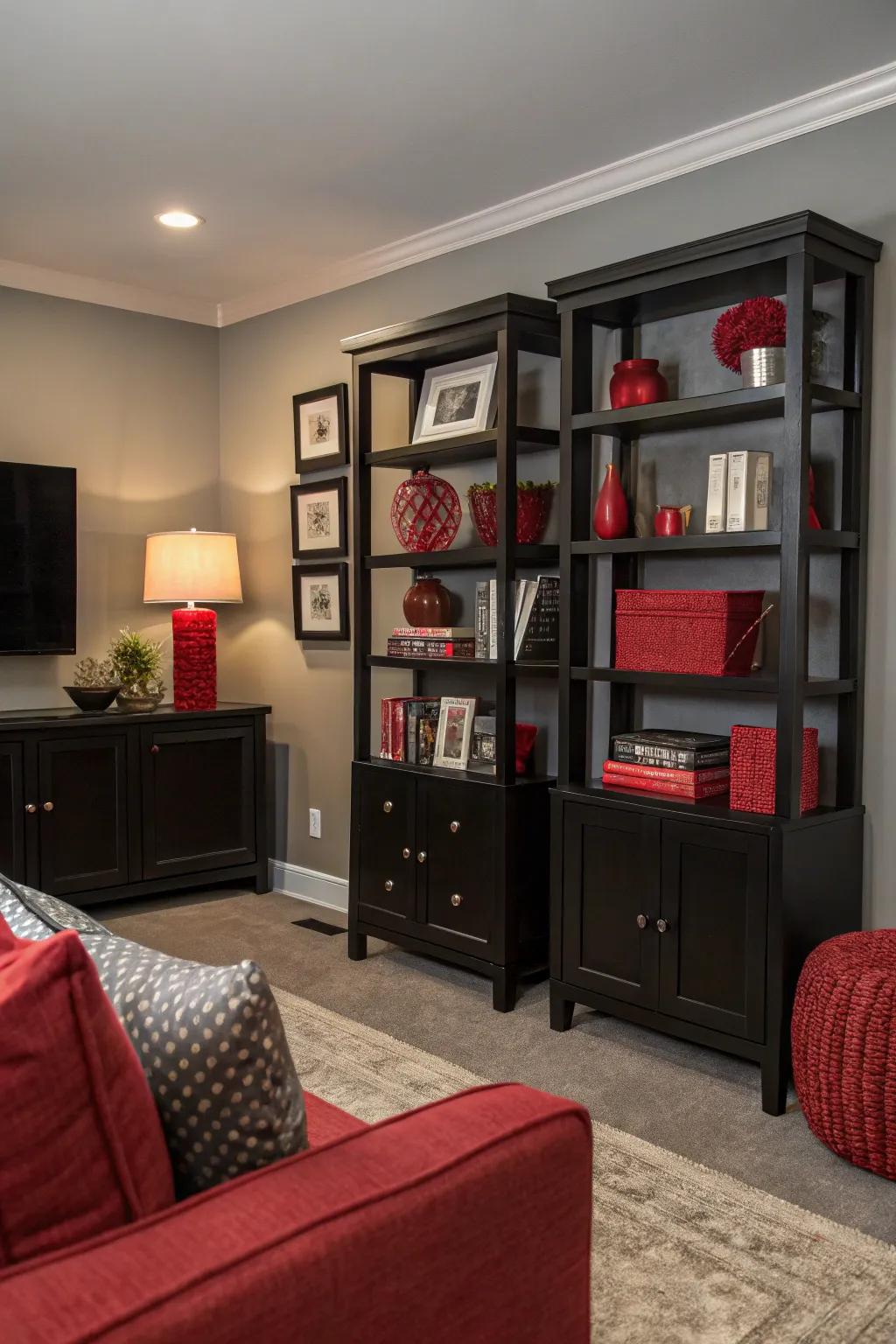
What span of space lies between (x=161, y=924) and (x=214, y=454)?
7.11 feet

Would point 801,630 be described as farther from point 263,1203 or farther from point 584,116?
point 263,1203

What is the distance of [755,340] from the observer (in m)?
2.93

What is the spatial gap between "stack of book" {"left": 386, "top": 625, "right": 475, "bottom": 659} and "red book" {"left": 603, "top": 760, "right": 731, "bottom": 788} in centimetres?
70

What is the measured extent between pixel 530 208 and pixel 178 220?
1.22 m

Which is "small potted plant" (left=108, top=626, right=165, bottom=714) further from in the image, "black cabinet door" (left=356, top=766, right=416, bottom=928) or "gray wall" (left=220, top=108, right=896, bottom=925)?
"black cabinet door" (left=356, top=766, right=416, bottom=928)

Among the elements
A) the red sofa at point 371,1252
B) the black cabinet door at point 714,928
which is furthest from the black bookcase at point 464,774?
the red sofa at point 371,1252

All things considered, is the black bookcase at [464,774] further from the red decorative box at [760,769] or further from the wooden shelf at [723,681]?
the red decorative box at [760,769]

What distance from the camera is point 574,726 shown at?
130 inches

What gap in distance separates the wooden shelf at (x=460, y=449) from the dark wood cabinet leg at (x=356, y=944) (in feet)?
5.16

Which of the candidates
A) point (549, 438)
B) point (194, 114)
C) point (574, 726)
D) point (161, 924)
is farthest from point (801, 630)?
point (161, 924)

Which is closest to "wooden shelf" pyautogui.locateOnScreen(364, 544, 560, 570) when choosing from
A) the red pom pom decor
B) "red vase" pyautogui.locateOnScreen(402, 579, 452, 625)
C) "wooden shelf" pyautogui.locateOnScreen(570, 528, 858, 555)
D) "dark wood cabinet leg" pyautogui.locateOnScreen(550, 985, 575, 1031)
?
"red vase" pyautogui.locateOnScreen(402, 579, 452, 625)

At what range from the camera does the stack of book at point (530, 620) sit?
3457 millimetres

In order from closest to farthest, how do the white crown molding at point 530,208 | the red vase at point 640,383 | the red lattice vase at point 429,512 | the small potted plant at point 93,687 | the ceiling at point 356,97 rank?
the ceiling at point 356,97, the white crown molding at point 530,208, the red vase at point 640,383, the red lattice vase at point 429,512, the small potted plant at point 93,687

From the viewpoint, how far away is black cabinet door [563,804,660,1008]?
295cm
